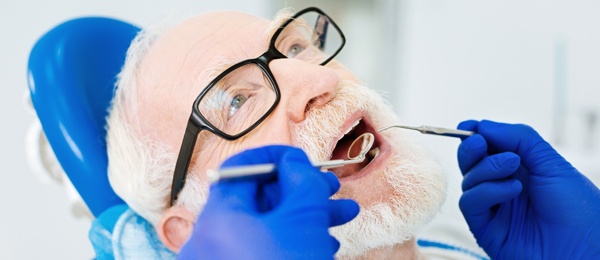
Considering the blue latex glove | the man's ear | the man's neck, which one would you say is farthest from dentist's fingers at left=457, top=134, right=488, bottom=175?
the man's ear

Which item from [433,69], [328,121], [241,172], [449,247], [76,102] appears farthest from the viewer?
[433,69]

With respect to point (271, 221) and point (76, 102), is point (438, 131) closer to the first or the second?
point (271, 221)

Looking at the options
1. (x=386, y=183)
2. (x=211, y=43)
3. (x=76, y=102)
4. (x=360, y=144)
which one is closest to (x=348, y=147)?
(x=360, y=144)

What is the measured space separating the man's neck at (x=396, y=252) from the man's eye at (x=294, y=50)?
17.3 inches

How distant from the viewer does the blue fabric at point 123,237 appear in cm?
103

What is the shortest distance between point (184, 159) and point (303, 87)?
10.6 inches

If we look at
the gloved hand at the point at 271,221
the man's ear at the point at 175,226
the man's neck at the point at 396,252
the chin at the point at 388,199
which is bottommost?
the man's neck at the point at 396,252

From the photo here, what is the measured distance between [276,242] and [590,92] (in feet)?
6.14

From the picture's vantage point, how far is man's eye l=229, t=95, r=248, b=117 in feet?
3.11

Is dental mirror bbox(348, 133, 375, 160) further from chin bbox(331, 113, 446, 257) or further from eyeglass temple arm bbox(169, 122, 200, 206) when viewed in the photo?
eyeglass temple arm bbox(169, 122, 200, 206)

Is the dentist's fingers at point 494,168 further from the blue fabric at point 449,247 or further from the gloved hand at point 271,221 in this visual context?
the gloved hand at point 271,221

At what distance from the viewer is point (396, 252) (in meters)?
0.97

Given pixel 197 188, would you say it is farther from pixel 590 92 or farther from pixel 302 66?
pixel 590 92

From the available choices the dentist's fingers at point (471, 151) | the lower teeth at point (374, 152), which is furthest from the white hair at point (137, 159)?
the dentist's fingers at point (471, 151)
